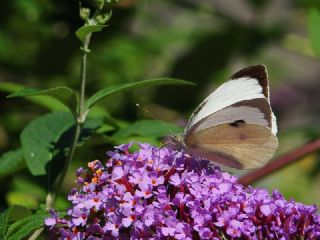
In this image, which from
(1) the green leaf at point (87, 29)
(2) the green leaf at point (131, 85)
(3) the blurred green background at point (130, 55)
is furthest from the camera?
(3) the blurred green background at point (130, 55)

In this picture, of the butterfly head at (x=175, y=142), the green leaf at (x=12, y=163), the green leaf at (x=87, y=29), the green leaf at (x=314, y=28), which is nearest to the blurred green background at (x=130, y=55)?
the green leaf at (x=314, y=28)

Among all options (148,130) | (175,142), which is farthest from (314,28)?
(175,142)

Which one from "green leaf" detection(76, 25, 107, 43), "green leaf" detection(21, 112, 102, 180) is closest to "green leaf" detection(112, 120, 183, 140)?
"green leaf" detection(21, 112, 102, 180)

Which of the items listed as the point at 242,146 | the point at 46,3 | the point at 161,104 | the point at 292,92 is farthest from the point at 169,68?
the point at 242,146

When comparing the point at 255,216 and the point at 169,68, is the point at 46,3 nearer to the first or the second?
the point at 169,68

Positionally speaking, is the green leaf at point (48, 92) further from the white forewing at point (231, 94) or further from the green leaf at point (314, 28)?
the green leaf at point (314, 28)

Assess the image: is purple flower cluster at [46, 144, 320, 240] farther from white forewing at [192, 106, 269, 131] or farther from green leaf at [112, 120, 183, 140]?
green leaf at [112, 120, 183, 140]

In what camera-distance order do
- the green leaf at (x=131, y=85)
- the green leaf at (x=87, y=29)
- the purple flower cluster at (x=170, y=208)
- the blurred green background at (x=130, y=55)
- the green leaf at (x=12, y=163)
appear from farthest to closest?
the blurred green background at (x=130, y=55) → the green leaf at (x=12, y=163) → the green leaf at (x=131, y=85) → the green leaf at (x=87, y=29) → the purple flower cluster at (x=170, y=208)

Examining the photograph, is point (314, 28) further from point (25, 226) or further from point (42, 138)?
point (25, 226)
